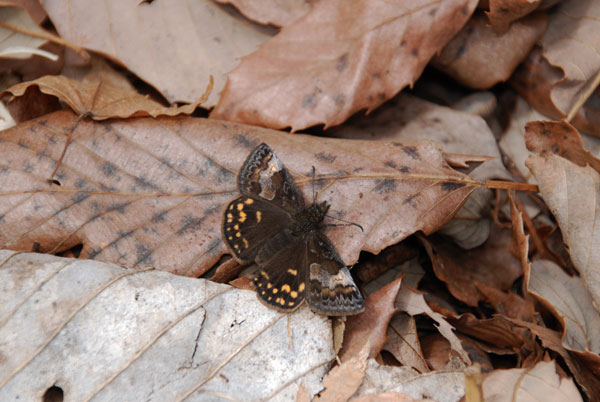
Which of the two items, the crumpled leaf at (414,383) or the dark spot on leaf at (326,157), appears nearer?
the crumpled leaf at (414,383)

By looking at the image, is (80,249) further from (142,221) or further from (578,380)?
(578,380)

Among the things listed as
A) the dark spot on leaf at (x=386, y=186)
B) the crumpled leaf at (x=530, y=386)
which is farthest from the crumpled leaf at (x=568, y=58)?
the crumpled leaf at (x=530, y=386)

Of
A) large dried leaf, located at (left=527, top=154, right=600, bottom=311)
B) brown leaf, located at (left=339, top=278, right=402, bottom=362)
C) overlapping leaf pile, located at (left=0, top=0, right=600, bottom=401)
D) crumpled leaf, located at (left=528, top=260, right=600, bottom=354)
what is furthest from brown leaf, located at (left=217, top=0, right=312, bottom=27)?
crumpled leaf, located at (left=528, top=260, right=600, bottom=354)

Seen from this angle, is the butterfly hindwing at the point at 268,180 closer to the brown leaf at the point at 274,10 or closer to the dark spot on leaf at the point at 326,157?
the dark spot on leaf at the point at 326,157

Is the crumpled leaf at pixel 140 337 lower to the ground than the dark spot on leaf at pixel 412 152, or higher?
lower

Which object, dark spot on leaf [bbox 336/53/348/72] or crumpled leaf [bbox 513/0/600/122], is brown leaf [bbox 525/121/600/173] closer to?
crumpled leaf [bbox 513/0/600/122]

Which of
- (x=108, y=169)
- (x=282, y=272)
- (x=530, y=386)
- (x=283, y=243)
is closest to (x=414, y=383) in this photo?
(x=530, y=386)
